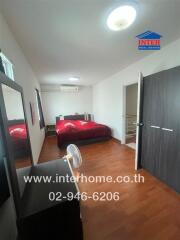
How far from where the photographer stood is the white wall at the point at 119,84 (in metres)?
2.20

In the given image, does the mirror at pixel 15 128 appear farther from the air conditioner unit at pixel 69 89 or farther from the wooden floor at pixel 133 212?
the air conditioner unit at pixel 69 89

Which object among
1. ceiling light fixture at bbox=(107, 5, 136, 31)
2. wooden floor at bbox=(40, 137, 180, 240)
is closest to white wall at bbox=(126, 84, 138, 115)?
wooden floor at bbox=(40, 137, 180, 240)

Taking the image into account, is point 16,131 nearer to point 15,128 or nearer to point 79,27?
point 15,128

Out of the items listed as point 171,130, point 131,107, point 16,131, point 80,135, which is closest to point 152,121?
point 171,130

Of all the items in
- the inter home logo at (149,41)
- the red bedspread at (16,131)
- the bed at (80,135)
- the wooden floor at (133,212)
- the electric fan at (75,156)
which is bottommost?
the wooden floor at (133,212)

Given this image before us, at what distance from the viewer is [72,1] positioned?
4.06ft

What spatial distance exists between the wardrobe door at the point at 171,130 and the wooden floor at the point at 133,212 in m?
0.26

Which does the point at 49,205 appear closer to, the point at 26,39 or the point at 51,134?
the point at 26,39

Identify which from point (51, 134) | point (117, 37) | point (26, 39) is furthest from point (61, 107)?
point (117, 37)

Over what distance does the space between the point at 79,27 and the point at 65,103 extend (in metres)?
4.47

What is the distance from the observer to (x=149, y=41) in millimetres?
2184

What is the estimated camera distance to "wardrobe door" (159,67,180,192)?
166 centimetres

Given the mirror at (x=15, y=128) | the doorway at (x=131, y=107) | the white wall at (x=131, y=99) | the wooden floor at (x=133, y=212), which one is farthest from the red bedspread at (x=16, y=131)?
the white wall at (x=131, y=99)

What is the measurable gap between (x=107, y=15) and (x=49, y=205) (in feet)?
6.75
